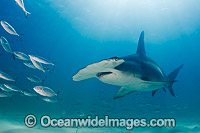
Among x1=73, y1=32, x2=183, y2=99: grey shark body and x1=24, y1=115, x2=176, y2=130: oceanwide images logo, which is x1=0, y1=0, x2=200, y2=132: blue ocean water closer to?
x1=24, y1=115, x2=176, y2=130: oceanwide images logo

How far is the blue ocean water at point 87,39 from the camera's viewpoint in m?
18.7

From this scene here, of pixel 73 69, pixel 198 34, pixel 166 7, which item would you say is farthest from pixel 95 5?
pixel 73 69

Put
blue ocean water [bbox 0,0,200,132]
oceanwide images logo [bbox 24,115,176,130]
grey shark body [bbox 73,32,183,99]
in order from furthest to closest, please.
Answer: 1. blue ocean water [bbox 0,0,200,132]
2. oceanwide images logo [bbox 24,115,176,130]
3. grey shark body [bbox 73,32,183,99]

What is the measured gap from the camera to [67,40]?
30156 millimetres

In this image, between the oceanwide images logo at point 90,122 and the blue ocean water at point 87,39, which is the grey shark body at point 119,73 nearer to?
the oceanwide images logo at point 90,122

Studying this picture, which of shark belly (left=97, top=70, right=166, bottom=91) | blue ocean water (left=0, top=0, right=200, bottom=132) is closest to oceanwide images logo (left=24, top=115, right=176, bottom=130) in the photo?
shark belly (left=97, top=70, right=166, bottom=91)

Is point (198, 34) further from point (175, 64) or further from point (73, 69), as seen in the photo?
point (73, 69)

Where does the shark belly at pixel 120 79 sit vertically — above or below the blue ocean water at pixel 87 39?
below

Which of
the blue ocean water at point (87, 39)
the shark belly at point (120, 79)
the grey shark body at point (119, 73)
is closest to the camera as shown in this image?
the grey shark body at point (119, 73)

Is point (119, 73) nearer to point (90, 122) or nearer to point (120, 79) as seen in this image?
point (120, 79)

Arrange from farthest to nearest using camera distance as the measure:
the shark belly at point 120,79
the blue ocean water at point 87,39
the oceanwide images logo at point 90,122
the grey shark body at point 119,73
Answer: the blue ocean water at point 87,39
the oceanwide images logo at point 90,122
the shark belly at point 120,79
the grey shark body at point 119,73

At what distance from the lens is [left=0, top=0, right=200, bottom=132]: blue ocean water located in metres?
18.7

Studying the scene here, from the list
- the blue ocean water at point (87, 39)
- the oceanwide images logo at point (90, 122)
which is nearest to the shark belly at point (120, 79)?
the oceanwide images logo at point (90, 122)

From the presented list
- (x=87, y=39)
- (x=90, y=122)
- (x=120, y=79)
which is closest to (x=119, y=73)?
(x=120, y=79)
